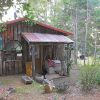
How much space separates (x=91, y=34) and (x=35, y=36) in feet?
73.5

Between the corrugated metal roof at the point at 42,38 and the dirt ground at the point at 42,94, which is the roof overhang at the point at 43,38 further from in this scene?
the dirt ground at the point at 42,94

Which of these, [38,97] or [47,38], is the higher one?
[47,38]

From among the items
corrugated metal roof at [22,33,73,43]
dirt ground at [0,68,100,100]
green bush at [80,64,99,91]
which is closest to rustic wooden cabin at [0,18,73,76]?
corrugated metal roof at [22,33,73,43]

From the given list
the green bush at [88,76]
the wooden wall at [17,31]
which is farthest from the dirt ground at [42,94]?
the wooden wall at [17,31]

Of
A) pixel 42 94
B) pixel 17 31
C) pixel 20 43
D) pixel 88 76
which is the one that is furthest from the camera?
pixel 20 43

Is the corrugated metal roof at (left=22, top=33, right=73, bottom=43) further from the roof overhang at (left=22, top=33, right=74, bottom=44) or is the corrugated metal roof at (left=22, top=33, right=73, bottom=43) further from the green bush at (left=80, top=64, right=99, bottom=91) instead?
the green bush at (left=80, top=64, right=99, bottom=91)

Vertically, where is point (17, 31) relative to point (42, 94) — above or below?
above

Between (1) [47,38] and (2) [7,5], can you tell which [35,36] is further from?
(2) [7,5]

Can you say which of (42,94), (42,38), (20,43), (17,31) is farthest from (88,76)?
(17,31)

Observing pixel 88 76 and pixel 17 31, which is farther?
pixel 17 31

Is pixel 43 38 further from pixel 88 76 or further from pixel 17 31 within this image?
pixel 88 76

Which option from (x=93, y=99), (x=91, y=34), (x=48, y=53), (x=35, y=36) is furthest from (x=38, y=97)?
(x=91, y=34)

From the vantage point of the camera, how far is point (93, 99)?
9555mm

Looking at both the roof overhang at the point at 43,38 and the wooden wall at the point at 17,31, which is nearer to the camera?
the roof overhang at the point at 43,38
